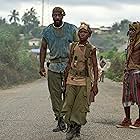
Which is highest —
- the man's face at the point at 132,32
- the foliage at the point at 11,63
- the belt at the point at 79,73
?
the man's face at the point at 132,32

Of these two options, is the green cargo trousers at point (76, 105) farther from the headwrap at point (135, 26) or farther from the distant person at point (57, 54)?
the headwrap at point (135, 26)

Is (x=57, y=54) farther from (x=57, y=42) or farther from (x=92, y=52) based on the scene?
(x=92, y=52)

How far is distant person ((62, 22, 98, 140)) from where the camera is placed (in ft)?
28.6

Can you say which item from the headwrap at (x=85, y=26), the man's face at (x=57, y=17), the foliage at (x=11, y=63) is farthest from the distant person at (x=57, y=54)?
the foliage at (x=11, y=63)

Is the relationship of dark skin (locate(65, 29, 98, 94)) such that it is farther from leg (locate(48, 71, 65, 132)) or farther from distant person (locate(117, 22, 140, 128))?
distant person (locate(117, 22, 140, 128))

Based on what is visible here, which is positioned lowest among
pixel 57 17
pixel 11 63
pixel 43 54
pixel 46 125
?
pixel 11 63

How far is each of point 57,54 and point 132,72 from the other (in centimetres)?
175

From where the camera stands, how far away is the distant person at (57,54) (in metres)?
9.51

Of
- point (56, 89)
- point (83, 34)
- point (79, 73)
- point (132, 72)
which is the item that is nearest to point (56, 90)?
point (56, 89)

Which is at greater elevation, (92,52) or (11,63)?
(92,52)

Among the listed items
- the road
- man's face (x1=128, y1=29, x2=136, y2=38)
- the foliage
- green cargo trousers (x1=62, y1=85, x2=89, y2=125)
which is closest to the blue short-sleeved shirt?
green cargo trousers (x1=62, y1=85, x2=89, y2=125)

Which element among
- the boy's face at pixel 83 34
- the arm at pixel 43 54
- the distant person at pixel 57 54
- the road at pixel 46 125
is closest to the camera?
the boy's face at pixel 83 34

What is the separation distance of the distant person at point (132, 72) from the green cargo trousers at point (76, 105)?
198 cm

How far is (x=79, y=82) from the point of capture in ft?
28.9
